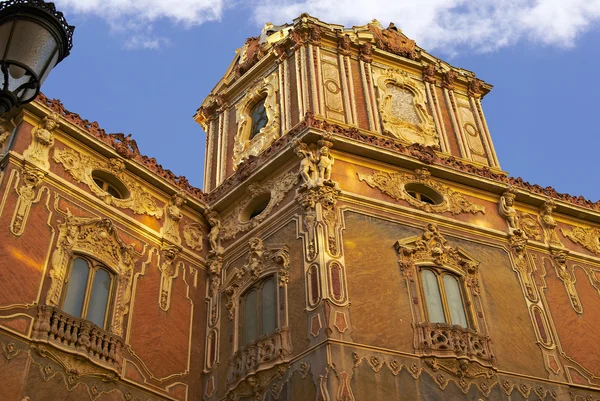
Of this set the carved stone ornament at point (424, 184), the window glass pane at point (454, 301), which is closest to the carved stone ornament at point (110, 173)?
the carved stone ornament at point (424, 184)

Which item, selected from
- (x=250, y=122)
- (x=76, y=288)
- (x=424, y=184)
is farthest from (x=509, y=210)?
(x=76, y=288)

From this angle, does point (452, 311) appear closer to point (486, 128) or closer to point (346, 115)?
point (346, 115)

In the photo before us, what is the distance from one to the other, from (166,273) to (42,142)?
171 inches

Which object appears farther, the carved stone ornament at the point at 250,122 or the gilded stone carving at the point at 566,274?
the carved stone ornament at the point at 250,122

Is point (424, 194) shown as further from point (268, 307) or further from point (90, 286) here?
point (90, 286)

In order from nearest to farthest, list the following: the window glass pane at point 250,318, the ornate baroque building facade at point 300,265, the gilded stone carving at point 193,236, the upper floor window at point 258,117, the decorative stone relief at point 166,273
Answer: the ornate baroque building facade at point 300,265
the window glass pane at point 250,318
the decorative stone relief at point 166,273
the gilded stone carving at point 193,236
the upper floor window at point 258,117

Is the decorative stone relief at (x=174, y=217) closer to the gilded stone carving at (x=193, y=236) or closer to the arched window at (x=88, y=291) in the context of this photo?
the gilded stone carving at (x=193, y=236)

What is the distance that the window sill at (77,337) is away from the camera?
15188mm

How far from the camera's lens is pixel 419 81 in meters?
25.2

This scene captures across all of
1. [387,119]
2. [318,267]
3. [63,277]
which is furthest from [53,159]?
[387,119]

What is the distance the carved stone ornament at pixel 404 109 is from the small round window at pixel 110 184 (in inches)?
303

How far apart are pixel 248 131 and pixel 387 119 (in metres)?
4.40

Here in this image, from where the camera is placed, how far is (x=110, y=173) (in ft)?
63.4

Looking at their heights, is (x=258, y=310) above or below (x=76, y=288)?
above
